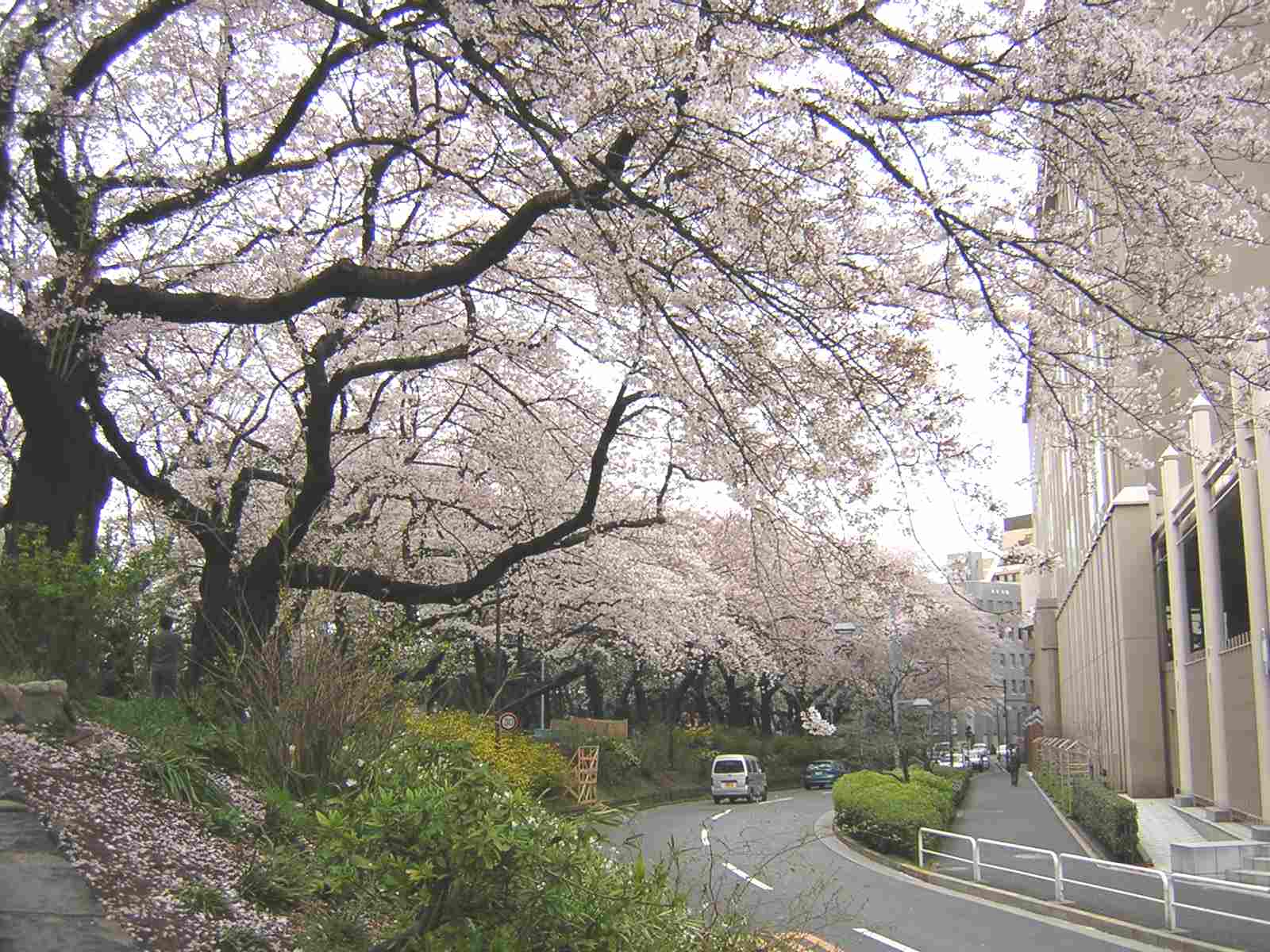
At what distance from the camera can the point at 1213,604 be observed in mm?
22750

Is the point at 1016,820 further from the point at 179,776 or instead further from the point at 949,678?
the point at 949,678

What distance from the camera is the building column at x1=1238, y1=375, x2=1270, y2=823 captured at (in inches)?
712

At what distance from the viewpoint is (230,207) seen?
11.5 m

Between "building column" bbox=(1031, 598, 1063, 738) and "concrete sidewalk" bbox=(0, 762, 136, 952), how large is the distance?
64.7 metres

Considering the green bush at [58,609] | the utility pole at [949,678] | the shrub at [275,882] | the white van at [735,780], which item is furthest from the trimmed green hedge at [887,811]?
the utility pole at [949,678]

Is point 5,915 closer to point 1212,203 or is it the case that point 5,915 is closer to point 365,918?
point 365,918

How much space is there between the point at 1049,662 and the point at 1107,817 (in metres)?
47.4

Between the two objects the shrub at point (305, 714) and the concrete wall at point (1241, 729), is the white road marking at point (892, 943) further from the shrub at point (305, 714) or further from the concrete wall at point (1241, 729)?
the concrete wall at point (1241, 729)

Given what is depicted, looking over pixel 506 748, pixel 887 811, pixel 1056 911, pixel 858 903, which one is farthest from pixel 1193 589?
pixel 506 748

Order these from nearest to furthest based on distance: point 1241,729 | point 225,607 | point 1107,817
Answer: point 225,607
point 1107,817
point 1241,729

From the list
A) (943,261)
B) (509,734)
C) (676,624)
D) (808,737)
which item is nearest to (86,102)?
(943,261)

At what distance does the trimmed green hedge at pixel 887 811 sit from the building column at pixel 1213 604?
18.2 feet

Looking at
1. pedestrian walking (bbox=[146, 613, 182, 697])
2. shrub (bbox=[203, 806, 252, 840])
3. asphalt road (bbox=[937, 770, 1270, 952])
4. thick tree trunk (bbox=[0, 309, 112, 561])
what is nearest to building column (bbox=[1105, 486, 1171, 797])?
asphalt road (bbox=[937, 770, 1270, 952])

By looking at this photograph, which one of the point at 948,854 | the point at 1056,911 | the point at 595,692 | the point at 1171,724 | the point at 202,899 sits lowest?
the point at 1056,911
